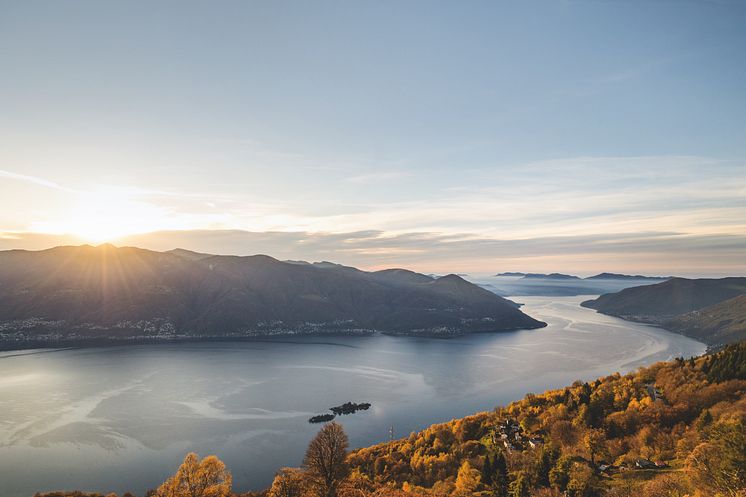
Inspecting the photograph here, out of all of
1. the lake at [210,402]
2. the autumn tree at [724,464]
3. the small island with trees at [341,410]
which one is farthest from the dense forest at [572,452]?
the small island with trees at [341,410]

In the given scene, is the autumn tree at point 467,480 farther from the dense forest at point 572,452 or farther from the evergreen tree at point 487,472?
the evergreen tree at point 487,472

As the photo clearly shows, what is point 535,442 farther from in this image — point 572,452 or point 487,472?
point 487,472

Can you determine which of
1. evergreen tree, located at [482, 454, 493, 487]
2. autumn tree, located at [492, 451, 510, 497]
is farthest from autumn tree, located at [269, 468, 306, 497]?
autumn tree, located at [492, 451, 510, 497]

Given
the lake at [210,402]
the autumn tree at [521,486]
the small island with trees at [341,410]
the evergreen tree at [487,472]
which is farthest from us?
the small island with trees at [341,410]

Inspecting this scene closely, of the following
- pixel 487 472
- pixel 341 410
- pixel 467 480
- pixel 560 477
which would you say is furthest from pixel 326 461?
pixel 341 410

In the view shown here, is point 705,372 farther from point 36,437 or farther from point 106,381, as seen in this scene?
point 106,381

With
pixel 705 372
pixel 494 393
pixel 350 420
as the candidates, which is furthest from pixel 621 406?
pixel 494 393
